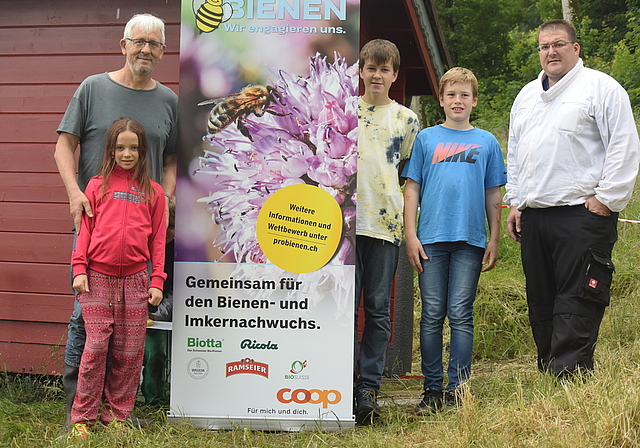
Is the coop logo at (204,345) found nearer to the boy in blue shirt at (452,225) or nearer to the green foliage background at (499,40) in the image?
the boy in blue shirt at (452,225)

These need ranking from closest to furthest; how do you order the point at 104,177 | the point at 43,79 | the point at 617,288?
the point at 104,177
the point at 43,79
the point at 617,288

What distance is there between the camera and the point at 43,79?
4828 mm

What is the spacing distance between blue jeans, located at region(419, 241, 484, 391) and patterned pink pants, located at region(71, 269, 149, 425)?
151 cm

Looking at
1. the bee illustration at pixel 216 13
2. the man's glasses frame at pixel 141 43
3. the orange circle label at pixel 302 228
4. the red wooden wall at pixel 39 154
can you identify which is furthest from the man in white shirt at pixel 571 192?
the red wooden wall at pixel 39 154

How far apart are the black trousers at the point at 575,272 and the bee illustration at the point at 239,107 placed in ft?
5.21

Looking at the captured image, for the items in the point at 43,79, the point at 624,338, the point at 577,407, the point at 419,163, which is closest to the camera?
the point at 577,407

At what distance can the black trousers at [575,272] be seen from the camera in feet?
11.4

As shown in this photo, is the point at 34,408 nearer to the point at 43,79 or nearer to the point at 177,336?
the point at 177,336

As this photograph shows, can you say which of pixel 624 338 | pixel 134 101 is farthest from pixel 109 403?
pixel 624 338

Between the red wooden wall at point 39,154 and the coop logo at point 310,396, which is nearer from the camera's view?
the coop logo at point 310,396

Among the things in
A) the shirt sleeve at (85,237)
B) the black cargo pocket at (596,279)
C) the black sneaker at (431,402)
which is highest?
the shirt sleeve at (85,237)

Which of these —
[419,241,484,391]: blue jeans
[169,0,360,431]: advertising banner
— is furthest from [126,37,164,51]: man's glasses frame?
[419,241,484,391]: blue jeans

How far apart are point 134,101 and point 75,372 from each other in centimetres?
143

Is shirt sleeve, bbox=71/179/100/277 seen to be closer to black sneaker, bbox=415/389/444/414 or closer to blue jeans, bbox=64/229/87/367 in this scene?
blue jeans, bbox=64/229/87/367
